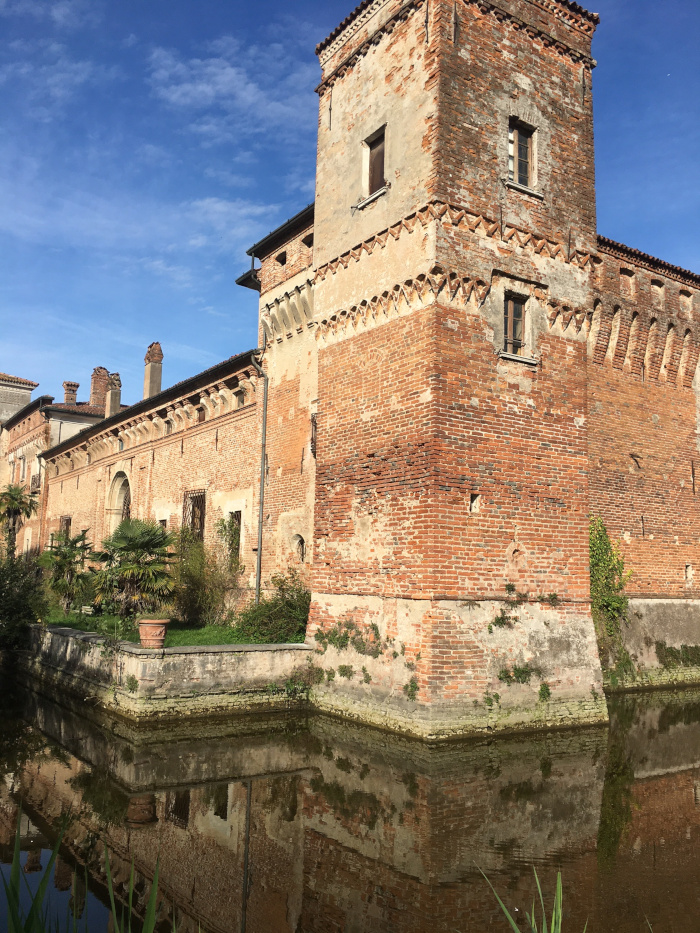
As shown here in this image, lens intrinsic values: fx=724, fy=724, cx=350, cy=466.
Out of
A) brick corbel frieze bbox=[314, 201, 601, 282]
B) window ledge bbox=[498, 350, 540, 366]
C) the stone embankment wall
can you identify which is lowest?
the stone embankment wall

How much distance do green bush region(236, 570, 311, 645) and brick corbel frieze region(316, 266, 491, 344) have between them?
207 inches

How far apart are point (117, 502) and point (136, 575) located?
13.9 metres

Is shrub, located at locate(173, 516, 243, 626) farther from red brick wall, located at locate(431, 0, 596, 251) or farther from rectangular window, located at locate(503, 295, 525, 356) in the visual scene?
red brick wall, located at locate(431, 0, 596, 251)

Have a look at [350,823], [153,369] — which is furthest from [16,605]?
[153,369]

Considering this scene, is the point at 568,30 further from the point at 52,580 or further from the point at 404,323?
A: the point at 52,580

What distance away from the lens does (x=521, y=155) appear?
472 inches

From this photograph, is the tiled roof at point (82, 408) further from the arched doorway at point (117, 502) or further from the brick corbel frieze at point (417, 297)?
the brick corbel frieze at point (417, 297)

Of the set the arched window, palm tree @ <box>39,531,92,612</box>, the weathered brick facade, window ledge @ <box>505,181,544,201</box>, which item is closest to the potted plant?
Result: the arched window

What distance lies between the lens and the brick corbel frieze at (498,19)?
38.1 feet

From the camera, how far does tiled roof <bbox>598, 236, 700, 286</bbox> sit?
1459 cm

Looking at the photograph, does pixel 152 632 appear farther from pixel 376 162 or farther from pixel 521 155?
pixel 521 155

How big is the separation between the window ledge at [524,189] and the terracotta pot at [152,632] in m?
8.70

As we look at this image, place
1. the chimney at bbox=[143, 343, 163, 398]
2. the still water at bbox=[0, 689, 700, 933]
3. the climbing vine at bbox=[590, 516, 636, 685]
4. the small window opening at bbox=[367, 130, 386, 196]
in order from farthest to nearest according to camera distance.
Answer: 1. the chimney at bbox=[143, 343, 163, 398]
2. the climbing vine at bbox=[590, 516, 636, 685]
3. the small window opening at bbox=[367, 130, 386, 196]
4. the still water at bbox=[0, 689, 700, 933]

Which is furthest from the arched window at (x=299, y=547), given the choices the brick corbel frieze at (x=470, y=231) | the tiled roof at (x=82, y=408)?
the tiled roof at (x=82, y=408)
